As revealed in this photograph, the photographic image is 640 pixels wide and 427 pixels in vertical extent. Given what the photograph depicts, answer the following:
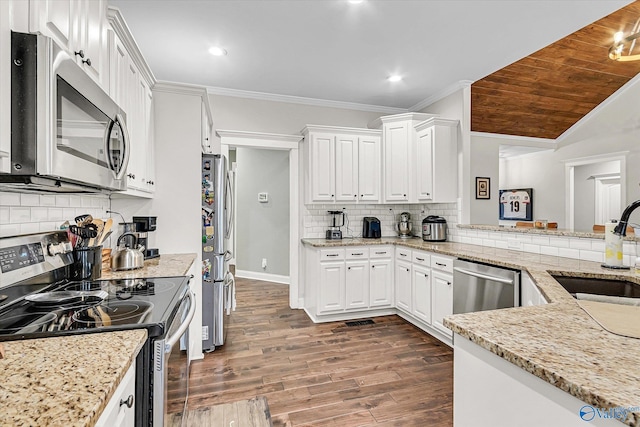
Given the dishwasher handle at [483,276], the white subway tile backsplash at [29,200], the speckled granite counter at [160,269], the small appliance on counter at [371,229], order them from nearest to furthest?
the white subway tile backsplash at [29,200] → the speckled granite counter at [160,269] → the dishwasher handle at [483,276] → the small appliance on counter at [371,229]

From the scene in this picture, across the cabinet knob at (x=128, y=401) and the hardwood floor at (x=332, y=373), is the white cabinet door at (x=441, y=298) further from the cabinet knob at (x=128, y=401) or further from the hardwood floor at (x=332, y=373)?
the cabinet knob at (x=128, y=401)

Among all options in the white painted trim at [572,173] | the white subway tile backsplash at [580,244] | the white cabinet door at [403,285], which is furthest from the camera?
the white painted trim at [572,173]

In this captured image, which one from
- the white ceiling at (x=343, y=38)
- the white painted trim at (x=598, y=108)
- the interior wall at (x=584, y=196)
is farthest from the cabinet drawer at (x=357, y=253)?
the white painted trim at (x=598, y=108)

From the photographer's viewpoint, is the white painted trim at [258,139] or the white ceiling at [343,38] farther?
the white painted trim at [258,139]

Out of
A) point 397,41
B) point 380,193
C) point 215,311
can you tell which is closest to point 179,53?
point 397,41

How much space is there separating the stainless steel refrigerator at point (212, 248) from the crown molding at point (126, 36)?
2.66ft

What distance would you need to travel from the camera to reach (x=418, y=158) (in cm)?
390

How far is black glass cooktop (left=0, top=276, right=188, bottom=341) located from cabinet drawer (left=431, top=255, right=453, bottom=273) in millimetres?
2282

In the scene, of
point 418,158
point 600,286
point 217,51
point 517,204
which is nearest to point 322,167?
point 418,158

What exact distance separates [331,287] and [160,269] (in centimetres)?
198

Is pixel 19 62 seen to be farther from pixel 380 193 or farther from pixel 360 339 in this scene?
pixel 380 193

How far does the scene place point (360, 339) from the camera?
10.4 ft

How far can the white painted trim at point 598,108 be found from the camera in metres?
4.24

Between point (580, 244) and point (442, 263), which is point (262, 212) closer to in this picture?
point (442, 263)
